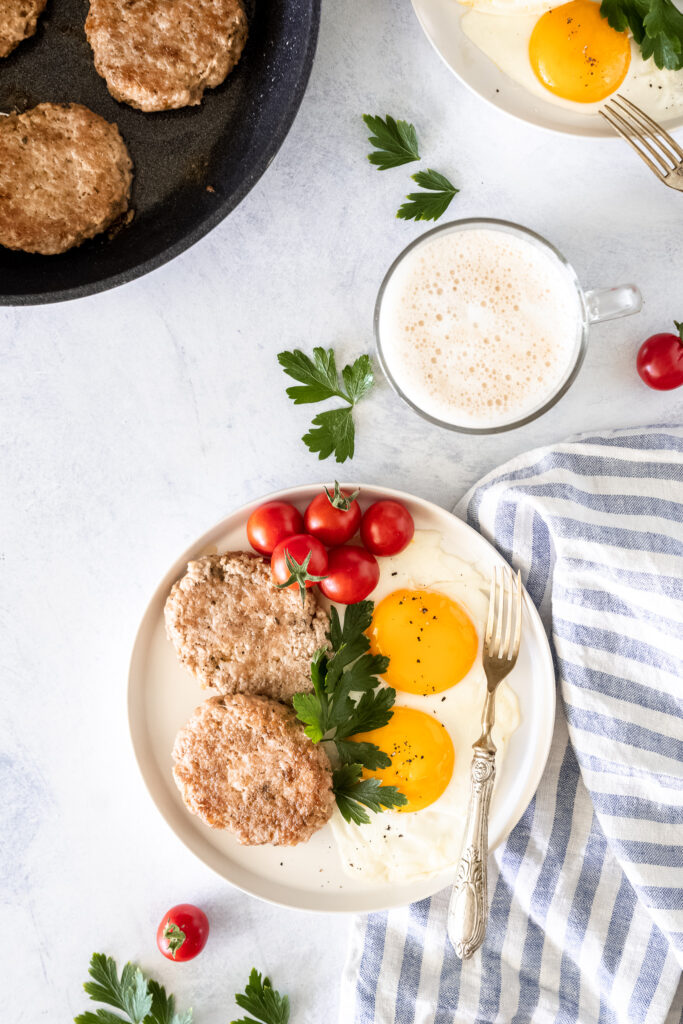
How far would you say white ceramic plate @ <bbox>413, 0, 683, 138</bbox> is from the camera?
201 centimetres

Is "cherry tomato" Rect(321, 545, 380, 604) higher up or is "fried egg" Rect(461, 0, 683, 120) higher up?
"fried egg" Rect(461, 0, 683, 120)

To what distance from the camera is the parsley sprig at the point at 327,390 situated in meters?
2.16

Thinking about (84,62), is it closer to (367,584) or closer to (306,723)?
(367,584)

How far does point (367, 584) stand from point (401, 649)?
0.21m

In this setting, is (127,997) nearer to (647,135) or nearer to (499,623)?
(499,623)

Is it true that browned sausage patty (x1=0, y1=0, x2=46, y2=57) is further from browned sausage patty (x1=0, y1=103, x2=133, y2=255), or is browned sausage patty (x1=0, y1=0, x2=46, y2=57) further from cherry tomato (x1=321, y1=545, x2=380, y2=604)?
cherry tomato (x1=321, y1=545, x2=380, y2=604)

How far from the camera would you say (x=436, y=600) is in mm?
2104

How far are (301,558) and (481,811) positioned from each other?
0.83 meters

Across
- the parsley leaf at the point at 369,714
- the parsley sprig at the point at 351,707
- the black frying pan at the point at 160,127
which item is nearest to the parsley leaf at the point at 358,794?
the parsley sprig at the point at 351,707

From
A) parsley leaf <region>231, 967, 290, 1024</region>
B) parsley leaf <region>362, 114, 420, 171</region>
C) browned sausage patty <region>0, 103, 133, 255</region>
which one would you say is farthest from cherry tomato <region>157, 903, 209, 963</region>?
parsley leaf <region>362, 114, 420, 171</region>

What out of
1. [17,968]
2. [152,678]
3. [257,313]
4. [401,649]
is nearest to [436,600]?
[401,649]

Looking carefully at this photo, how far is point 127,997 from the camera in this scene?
7.41ft

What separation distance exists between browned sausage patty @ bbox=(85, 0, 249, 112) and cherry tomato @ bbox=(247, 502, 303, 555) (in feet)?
3.73

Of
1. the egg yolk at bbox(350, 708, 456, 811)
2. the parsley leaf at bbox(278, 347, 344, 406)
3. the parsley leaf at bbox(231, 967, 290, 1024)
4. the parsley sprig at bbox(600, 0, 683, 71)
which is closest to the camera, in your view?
the parsley sprig at bbox(600, 0, 683, 71)
